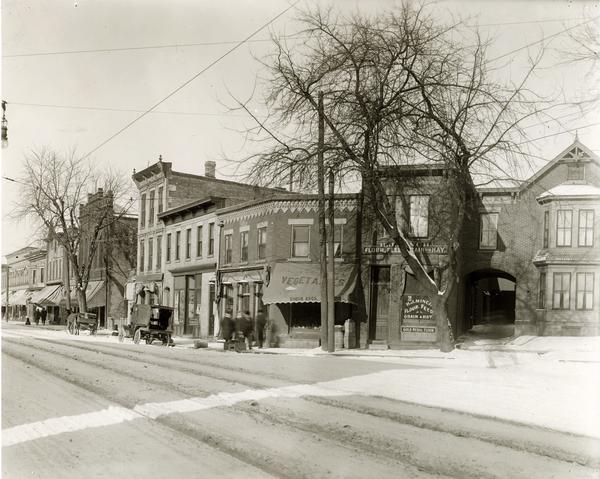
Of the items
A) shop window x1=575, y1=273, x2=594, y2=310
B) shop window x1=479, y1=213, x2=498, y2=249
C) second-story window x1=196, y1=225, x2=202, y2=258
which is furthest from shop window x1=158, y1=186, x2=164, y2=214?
shop window x1=575, y1=273, x2=594, y2=310

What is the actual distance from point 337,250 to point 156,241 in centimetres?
1891

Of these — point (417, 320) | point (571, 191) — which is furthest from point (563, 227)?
point (417, 320)

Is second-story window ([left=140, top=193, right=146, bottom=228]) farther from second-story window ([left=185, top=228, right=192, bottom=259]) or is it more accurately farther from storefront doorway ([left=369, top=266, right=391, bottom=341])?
storefront doorway ([left=369, top=266, right=391, bottom=341])

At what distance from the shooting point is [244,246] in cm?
3522

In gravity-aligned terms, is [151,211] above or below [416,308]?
above

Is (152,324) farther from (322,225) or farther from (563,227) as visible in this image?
(563,227)

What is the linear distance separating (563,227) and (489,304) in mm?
15399

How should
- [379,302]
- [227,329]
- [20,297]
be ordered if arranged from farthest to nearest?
[20,297] → [379,302] → [227,329]

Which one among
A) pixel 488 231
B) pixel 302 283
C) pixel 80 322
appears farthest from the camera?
pixel 80 322

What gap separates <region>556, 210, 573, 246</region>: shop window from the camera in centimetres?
3083

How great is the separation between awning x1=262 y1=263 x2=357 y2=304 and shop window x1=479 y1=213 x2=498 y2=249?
6.37m

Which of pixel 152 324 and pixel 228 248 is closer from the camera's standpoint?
pixel 152 324

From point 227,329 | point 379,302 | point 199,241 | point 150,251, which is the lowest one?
point 227,329

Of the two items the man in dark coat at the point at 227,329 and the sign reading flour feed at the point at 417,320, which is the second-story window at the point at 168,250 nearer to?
the man in dark coat at the point at 227,329
